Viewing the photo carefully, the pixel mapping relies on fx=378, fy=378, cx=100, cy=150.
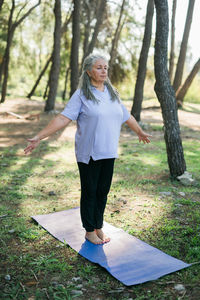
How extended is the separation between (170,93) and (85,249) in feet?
11.3

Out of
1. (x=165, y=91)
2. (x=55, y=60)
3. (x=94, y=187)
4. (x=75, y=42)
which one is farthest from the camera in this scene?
(x=55, y=60)

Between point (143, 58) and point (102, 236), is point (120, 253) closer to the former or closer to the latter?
point (102, 236)

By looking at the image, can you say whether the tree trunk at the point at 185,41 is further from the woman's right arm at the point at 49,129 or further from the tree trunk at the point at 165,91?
the woman's right arm at the point at 49,129

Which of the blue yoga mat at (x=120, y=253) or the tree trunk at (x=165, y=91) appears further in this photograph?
the tree trunk at (x=165, y=91)

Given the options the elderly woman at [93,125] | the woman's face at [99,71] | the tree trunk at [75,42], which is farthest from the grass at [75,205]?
the tree trunk at [75,42]

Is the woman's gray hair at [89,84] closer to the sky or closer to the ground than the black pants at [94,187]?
closer to the sky

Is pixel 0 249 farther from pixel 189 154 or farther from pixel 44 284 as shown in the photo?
pixel 189 154

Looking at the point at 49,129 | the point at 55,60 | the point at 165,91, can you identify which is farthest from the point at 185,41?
the point at 49,129

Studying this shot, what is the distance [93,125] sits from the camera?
372 cm

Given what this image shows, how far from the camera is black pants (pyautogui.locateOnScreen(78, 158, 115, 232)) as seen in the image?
3.93 metres

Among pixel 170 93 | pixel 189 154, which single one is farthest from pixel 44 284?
pixel 189 154

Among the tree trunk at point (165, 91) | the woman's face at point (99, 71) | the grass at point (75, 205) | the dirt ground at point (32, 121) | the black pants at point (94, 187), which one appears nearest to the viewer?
the grass at point (75, 205)

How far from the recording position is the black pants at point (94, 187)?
3.93m

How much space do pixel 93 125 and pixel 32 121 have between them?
1058cm
